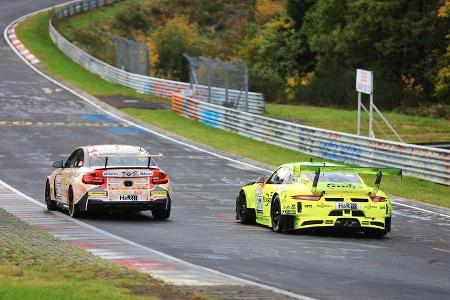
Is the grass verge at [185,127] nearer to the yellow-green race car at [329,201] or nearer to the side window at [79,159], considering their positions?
the yellow-green race car at [329,201]

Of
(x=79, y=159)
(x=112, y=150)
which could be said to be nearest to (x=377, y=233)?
(x=112, y=150)

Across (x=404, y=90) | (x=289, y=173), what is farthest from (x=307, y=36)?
(x=289, y=173)

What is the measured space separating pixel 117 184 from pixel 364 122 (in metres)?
30.5

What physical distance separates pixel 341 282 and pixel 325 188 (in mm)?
5926

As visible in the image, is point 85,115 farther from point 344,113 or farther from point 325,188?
point 325,188

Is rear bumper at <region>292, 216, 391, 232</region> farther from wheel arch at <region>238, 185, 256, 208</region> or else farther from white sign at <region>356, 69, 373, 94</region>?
Result: white sign at <region>356, 69, 373, 94</region>

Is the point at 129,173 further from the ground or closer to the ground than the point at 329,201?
further from the ground

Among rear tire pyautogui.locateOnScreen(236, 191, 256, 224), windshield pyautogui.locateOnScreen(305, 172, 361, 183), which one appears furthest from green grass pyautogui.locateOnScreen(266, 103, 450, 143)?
windshield pyautogui.locateOnScreen(305, 172, 361, 183)

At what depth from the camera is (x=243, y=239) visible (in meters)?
18.9

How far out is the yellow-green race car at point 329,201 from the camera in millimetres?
19391

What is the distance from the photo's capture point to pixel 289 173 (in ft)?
67.2

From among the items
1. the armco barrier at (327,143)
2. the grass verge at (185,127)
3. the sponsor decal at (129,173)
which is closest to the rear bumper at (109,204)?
the sponsor decal at (129,173)

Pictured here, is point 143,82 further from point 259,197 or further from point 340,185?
point 340,185

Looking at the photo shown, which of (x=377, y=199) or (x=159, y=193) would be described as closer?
(x=377, y=199)
